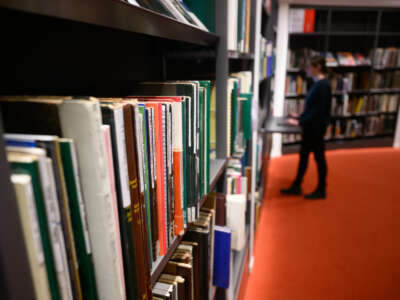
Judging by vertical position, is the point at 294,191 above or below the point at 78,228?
below

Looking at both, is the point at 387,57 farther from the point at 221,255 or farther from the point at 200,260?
the point at 200,260

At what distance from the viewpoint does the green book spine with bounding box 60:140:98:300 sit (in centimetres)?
30

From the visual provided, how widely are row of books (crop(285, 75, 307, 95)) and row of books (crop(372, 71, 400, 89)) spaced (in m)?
1.20

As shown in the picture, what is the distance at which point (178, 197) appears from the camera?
2.01 feet

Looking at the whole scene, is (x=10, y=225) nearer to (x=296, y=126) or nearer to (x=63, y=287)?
(x=63, y=287)

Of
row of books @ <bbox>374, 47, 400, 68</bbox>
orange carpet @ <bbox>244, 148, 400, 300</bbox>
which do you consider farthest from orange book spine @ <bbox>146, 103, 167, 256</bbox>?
row of books @ <bbox>374, 47, 400, 68</bbox>

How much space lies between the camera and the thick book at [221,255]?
0.94m

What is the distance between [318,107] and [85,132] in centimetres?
263

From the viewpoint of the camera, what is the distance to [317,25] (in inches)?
175

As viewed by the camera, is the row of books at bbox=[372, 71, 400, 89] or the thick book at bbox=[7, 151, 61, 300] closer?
the thick book at bbox=[7, 151, 61, 300]

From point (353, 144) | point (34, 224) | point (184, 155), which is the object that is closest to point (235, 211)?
point (184, 155)

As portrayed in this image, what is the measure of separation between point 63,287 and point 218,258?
743 mm

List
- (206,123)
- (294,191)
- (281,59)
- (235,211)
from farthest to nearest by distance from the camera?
1. (281,59)
2. (294,191)
3. (235,211)
4. (206,123)

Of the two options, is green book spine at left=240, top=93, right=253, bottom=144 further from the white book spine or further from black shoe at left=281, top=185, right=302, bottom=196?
black shoe at left=281, top=185, right=302, bottom=196
